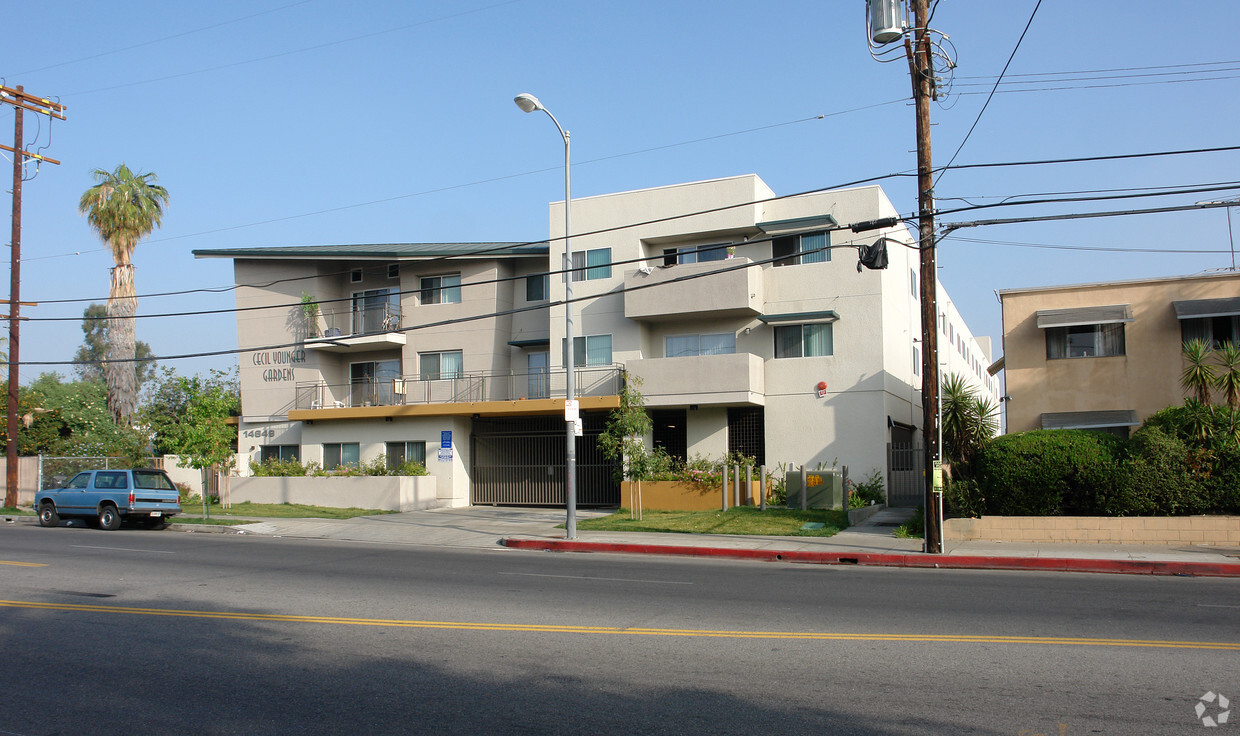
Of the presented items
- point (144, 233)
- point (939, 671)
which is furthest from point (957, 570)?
point (144, 233)

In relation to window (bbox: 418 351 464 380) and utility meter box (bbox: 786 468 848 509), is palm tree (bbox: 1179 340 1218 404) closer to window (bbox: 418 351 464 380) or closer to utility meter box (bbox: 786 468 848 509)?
utility meter box (bbox: 786 468 848 509)

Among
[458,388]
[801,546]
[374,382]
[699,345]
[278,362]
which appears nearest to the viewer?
[801,546]

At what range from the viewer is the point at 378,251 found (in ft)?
107

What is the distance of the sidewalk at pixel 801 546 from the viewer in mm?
15398

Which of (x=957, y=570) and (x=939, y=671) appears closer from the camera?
(x=939, y=671)

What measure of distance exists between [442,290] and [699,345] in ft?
34.2

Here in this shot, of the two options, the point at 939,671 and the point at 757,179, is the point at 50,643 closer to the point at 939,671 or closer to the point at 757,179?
the point at 939,671

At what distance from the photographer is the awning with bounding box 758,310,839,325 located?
27.0 meters

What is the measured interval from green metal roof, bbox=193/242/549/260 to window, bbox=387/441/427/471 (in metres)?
6.64

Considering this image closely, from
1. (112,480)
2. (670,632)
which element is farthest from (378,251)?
(670,632)

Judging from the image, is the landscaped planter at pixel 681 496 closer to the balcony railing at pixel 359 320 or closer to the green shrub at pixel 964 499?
the green shrub at pixel 964 499

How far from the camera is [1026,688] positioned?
22.1 ft

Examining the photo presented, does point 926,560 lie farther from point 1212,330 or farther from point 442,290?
point 442,290

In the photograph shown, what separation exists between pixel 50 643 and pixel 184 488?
2809 centimetres
